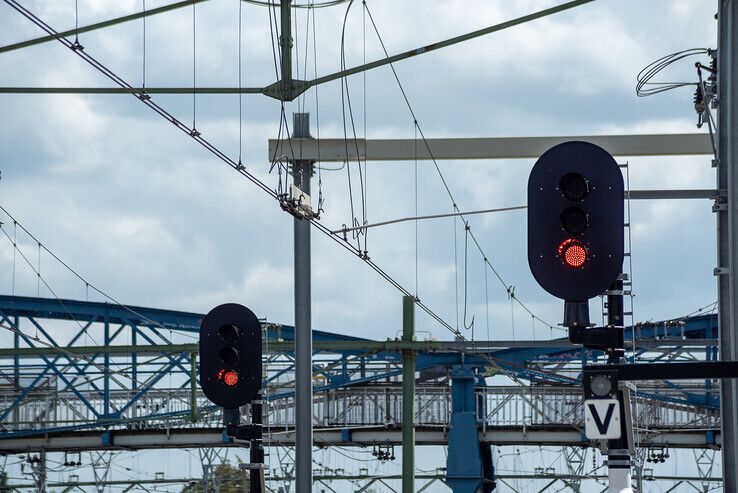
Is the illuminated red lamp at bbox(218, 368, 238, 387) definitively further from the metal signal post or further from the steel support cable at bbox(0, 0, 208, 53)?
the metal signal post

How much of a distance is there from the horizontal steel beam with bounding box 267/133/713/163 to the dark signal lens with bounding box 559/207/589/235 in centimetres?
1340

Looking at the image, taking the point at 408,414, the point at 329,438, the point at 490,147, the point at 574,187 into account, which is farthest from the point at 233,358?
the point at 329,438

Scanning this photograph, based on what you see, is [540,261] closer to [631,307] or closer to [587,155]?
[587,155]

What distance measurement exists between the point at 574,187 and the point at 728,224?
4012 millimetres

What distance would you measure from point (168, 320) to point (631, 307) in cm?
4032

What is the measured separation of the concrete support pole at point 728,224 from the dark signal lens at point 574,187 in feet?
12.1

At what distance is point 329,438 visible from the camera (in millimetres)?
40188

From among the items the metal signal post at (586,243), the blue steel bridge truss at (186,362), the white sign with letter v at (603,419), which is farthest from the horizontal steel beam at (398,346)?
the white sign with letter v at (603,419)

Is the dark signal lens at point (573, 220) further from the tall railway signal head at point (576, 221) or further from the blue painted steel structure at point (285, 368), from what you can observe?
the blue painted steel structure at point (285, 368)

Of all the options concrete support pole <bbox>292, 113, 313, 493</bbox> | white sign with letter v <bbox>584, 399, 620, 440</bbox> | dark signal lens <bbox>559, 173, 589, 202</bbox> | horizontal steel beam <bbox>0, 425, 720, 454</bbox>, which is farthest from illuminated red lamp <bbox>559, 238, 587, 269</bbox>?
horizontal steel beam <bbox>0, 425, 720, 454</bbox>

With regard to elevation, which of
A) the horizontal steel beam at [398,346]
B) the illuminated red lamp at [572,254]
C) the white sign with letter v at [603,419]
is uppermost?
the horizontal steel beam at [398,346]

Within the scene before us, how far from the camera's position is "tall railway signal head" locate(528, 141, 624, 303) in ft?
23.9

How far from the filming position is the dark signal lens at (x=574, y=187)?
24.1 feet

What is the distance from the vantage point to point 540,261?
7367 mm
